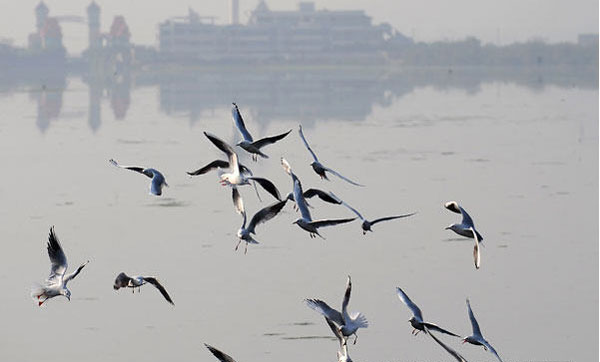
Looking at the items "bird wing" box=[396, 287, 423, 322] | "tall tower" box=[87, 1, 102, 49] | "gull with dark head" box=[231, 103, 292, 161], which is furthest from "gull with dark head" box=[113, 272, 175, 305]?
"tall tower" box=[87, 1, 102, 49]

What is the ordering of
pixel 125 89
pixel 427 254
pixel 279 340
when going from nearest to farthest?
pixel 279 340 → pixel 427 254 → pixel 125 89

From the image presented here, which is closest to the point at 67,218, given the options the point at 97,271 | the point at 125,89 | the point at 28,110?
the point at 97,271

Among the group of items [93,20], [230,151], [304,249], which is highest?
[230,151]

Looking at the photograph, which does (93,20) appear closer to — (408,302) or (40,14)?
(40,14)

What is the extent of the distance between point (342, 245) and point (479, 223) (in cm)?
211

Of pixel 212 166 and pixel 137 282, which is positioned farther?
pixel 212 166

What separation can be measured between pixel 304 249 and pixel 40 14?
450ft

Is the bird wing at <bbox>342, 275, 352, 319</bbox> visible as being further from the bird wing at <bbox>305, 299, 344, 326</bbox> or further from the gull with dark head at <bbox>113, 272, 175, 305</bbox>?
the gull with dark head at <bbox>113, 272, 175, 305</bbox>

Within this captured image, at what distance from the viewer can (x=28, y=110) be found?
35.0 meters

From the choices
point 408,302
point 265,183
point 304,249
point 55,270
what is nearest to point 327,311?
point 408,302

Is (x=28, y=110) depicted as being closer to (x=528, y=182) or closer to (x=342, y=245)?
(x=528, y=182)

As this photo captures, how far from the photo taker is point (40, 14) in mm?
145750

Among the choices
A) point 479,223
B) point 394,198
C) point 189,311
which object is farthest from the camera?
point 394,198

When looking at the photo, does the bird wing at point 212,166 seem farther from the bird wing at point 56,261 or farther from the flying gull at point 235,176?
the bird wing at point 56,261
